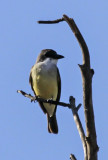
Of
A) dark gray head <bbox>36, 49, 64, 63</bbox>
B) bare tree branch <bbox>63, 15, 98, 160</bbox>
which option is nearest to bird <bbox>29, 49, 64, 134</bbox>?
dark gray head <bbox>36, 49, 64, 63</bbox>

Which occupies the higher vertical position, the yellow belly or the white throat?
the white throat

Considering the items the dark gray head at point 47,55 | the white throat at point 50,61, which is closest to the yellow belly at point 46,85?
the white throat at point 50,61

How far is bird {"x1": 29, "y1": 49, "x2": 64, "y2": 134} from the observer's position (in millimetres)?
7902

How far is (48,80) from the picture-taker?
311 inches

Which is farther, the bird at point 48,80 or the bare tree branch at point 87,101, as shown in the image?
the bird at point 48,80

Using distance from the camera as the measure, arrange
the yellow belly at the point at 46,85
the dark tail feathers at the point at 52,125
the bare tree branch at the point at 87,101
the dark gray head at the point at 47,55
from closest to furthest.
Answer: the bare tree branch at the point at 87,101 → the yellow belly at the point at 46,85 → the dark tail feathers at the point at 52,125 → the dark gray head at the point at 47,55

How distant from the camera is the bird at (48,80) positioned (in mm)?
7902

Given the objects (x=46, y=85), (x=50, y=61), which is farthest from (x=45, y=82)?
(x=50, y=61)

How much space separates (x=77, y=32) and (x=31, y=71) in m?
5.46

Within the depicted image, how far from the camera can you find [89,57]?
2918 millimetres

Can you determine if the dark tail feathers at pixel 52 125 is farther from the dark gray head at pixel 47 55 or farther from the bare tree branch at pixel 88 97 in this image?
the bare tree branch at pixel 88 97

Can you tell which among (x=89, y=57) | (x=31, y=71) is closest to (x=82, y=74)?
(x=89, y=57)

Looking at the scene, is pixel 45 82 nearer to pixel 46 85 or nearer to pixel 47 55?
pixel 46 85

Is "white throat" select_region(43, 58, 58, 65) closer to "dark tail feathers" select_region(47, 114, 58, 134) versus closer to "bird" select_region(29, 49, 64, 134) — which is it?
"bird" select_region(29, 49, 64, 134)
